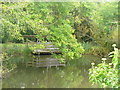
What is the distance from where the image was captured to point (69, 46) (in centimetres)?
394

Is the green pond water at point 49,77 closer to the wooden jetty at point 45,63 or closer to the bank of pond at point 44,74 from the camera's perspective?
the bank of pond at point 44,74

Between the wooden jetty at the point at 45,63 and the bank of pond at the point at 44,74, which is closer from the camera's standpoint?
the bank of pond at the point at 44,74

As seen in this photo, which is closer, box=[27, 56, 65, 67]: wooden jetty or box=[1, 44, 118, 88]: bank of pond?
box=[1, 44, 118, 88]: bank of pond

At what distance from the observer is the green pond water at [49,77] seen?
11.4ft

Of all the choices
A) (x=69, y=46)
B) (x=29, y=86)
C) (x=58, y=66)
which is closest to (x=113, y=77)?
(x=29, y=86)

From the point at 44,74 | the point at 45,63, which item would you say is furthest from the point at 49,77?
the point at 45,63

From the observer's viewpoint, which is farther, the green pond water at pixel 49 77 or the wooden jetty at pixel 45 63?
the wooden jetty at pixel 45 63

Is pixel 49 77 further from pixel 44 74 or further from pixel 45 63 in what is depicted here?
pixel 45 63

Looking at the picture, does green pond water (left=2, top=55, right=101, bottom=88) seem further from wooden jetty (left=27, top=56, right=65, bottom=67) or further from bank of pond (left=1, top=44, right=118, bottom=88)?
wooden jetty (left=27, top=56, right=65, bottom=67)

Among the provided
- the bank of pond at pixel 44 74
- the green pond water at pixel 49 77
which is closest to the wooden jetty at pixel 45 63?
the bank of pond at pixel 44 74

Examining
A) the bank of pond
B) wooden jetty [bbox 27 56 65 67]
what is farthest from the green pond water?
wooden jetty [bbox 27 56 65 67]

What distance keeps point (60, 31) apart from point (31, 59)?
234cm

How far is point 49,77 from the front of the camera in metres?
4.01

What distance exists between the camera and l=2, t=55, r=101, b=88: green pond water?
3.48 metres
